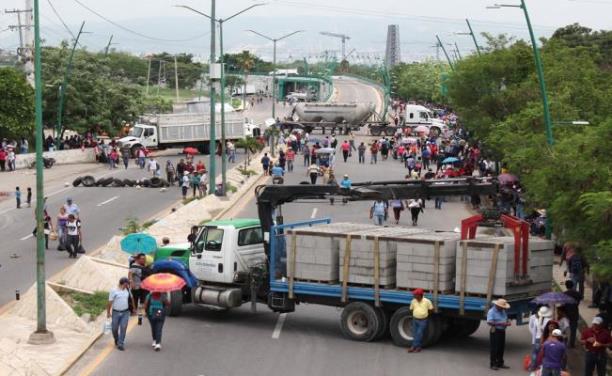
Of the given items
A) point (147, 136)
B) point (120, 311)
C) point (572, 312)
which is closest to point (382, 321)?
point (572, 312)

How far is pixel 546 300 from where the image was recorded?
1953cm

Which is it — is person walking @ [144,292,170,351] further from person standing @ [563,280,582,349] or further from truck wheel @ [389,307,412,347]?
person standing @ [563,280,582,349]

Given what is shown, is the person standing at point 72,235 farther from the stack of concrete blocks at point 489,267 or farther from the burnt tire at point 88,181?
the burnt tire at point 88,181

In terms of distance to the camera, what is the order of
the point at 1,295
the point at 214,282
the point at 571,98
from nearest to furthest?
the point at 214,282, the point at 1,295, the point at 571,98

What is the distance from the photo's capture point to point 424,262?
20828 millimetres

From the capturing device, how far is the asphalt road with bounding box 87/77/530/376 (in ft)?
64.7

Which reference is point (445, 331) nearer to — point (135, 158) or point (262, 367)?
point (262, 367)

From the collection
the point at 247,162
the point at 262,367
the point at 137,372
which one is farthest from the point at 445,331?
the point at 247,162

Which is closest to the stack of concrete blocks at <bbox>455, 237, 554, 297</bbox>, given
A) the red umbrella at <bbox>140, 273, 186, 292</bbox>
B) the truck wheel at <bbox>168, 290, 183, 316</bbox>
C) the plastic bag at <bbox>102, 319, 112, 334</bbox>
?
the red umbrella at <bbox>140, 273, 186, 292</bbox>

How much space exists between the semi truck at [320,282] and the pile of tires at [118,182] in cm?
3200

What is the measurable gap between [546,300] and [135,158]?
58501 millimetres

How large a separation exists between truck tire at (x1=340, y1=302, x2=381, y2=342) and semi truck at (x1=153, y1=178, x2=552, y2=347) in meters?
0.02

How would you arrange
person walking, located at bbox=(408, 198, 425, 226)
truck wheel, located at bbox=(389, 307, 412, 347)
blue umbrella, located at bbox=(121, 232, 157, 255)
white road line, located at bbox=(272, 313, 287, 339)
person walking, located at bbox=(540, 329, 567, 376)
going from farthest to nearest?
person walking, located at bbox=(408, 198, 425, 226)
blue umbrella, located at bbox=(121, 232, 157, 255)
white road line, located at bbox=(272, 313, 287, 339)
truck wheel, located at bbox=(389, 307, 412, 347)
person walking, located at bbox=(540, 329, 567, 376)

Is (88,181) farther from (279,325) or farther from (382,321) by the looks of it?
(382,321)
